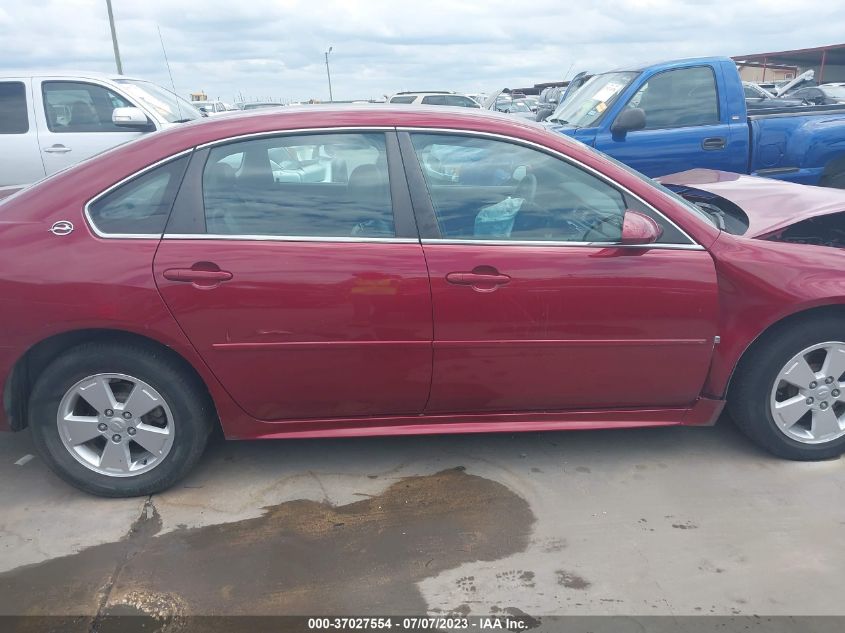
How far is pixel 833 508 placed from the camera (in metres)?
2.97

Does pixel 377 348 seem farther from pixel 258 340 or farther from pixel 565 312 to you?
pixel 565 312

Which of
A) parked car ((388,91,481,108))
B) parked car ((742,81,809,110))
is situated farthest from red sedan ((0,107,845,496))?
parked car ((388,91,481,108))

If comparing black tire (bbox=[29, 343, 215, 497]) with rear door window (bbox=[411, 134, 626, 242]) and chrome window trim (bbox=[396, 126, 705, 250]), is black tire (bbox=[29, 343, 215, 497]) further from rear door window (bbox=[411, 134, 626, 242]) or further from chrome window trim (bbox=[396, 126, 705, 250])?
chrome window trim (bbox=[396, 126, 705, 250])

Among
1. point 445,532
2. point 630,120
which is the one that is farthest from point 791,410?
point 630,120

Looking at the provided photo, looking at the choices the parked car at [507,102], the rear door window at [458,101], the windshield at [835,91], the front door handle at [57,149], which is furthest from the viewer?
the parked car at [507,102]

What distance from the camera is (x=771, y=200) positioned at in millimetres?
3650

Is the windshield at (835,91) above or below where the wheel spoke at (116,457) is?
above

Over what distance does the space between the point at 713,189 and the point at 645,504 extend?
6.66 feet

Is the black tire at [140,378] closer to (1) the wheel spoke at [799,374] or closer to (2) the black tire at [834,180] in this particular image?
(1) the wheel spoke at [799,374]

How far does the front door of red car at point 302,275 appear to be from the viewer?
288cm

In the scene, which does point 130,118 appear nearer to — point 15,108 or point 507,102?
point 15,108

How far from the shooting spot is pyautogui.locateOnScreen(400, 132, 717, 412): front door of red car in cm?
296

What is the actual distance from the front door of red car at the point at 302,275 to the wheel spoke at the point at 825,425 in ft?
6.01

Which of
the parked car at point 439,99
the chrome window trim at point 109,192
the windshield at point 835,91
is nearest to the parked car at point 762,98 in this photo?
the windshield at point 835,91
